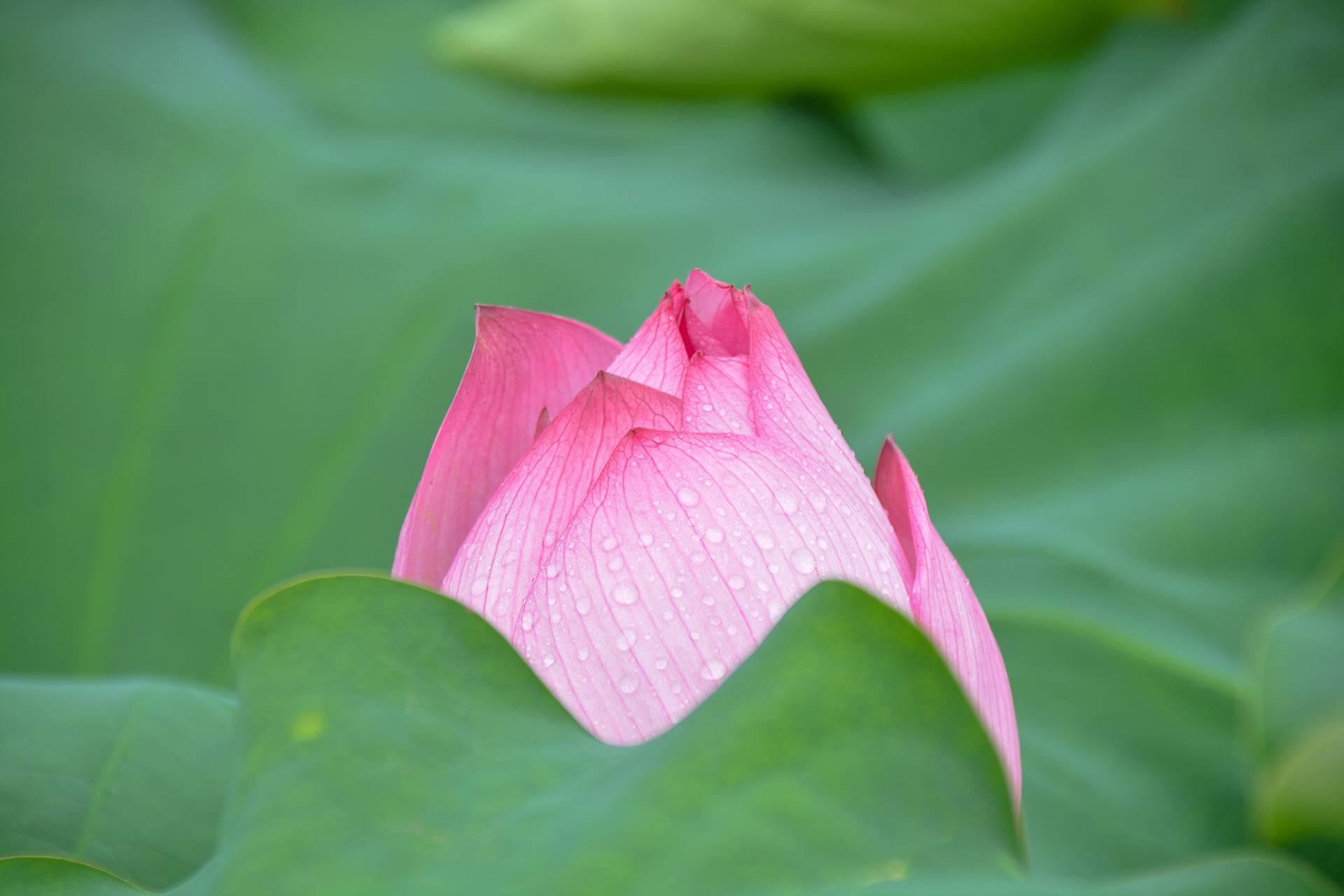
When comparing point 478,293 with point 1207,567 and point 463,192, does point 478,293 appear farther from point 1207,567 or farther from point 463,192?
point 1207,567

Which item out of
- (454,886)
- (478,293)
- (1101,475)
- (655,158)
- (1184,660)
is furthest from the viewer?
(655,158)

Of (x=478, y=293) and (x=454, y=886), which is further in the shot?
(x=478, y=293)

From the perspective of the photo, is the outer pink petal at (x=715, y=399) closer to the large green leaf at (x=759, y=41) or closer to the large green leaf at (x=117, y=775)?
the large green leaf at (x=117, y=775)

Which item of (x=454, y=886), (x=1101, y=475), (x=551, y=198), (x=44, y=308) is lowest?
(x=454, y=886)

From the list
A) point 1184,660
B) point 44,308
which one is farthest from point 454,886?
point 44,308

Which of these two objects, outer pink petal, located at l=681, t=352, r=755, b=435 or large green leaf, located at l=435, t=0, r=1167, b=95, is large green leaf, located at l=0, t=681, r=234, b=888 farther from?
large green leaf, located at l=435, t=0, r=1167, b=95

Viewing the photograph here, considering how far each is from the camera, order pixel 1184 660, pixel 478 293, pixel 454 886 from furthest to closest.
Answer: pixel 478 293 < pixel 1184 660 < pixel 454 886

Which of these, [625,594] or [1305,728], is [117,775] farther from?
[1305,728]

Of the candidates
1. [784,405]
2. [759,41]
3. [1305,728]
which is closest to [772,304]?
[759,41]
